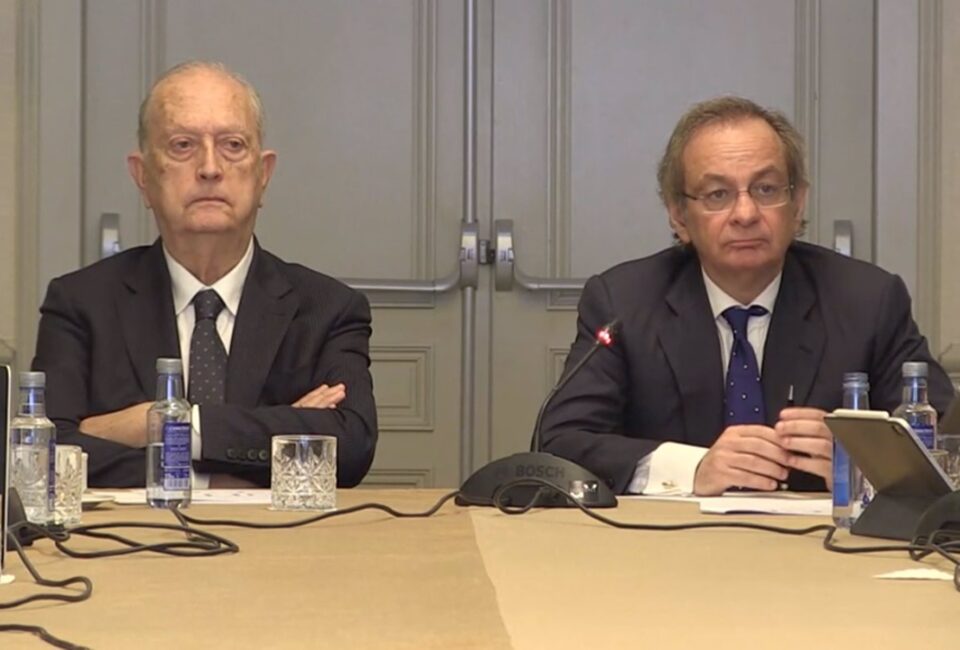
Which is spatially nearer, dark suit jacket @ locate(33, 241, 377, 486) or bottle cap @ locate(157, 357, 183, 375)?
bottle cap @ locate(157, 357, 183, 375)

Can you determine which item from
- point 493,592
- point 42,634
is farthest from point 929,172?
point 42,634

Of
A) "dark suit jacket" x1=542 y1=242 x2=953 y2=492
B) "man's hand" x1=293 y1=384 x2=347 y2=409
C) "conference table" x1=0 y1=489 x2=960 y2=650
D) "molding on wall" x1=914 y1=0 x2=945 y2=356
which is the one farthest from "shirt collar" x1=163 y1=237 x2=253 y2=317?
"molding on wall" x1=914 y1=0 x2=945 y2=356

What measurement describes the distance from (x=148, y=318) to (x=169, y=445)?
0.79 metres

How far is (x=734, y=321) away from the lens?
9.90 ft

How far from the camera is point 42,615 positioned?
1.43m

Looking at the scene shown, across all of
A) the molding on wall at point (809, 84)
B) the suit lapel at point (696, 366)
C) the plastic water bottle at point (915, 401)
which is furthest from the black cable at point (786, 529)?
the molding on wall at point (809, 84)

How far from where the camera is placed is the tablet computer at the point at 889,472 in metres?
1.97

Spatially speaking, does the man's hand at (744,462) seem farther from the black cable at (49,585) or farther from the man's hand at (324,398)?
the black cable at (49,585)

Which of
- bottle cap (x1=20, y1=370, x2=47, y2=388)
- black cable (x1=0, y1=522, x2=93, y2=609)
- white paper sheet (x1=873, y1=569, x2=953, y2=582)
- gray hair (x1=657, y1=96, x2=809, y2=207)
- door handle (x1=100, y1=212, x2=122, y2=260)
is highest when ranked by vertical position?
gray hair (x1=657, y1=96, x2=809, y2=207)

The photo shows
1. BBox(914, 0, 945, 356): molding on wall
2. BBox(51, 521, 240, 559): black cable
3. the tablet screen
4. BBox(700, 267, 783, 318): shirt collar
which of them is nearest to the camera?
BBox(51, 521, 240, 559): black cable

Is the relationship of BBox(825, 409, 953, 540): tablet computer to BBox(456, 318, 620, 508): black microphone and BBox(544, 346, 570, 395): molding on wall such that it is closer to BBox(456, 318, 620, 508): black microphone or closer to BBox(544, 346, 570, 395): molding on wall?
BBox(456, 318, 620, 508): black microphone

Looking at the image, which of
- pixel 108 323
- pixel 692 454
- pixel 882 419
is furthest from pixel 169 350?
pixel 882 419

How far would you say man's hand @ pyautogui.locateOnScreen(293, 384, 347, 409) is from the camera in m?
2.90

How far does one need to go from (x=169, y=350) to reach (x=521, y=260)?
1722 millimetres
